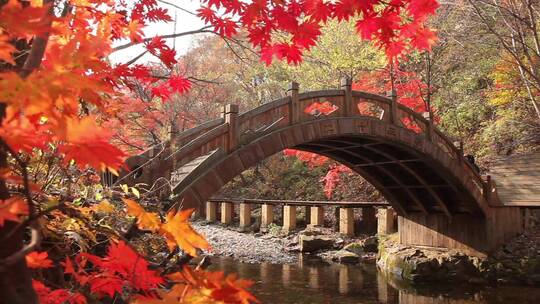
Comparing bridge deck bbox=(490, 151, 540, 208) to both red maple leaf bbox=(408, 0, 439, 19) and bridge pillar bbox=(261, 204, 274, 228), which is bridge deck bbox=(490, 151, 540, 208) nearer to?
bridge pillar bbox=(261, 204, 274, 228)

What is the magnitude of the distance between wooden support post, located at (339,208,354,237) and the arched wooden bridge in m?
2.28

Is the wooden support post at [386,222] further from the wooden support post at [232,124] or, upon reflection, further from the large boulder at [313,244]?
the wooden support post at [232,124]

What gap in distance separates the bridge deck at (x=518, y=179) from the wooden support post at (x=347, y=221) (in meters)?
5.84

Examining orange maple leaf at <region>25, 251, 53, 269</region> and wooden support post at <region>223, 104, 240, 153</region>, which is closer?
orange maple leaf at <region>25, 251, 53, 269</region>

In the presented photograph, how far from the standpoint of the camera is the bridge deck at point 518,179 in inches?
646

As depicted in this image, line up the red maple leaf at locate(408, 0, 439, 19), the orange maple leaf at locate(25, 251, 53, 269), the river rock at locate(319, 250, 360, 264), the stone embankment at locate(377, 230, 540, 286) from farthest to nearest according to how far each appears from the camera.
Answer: the river rock at locate(319, 250, 360, 264) → the stone embankment at locate(377, 230, 540, 286) → the red maple leaf at locate(408, 0, 439, 19) → the orange maple leaf at locate(25, 251, 53, 269)

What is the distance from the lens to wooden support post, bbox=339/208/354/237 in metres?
20.3

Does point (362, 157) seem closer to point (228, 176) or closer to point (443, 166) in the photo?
point (443, 166)

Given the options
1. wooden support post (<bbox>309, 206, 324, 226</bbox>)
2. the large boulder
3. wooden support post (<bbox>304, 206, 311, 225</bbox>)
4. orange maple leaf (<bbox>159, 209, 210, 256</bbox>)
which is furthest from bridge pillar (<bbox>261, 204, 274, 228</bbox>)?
orange maple leaf (<bbox>159, 209, 210, 256</bbox>)

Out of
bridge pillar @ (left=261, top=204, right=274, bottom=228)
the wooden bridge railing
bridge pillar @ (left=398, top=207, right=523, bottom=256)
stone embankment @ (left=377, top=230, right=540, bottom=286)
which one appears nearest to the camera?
the wooden bridge railing

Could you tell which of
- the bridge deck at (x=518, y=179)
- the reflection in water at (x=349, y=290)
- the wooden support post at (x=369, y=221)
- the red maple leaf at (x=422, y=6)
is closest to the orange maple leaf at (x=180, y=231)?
the red maple leaf at (x=422, y=6)

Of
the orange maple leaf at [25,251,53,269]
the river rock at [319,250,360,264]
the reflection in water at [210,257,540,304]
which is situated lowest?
the reflection in water at [210,257,540,304]

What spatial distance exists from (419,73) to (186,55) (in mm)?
14187

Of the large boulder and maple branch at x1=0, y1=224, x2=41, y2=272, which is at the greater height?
maple branch at x1=0, y1=224, x2=41, y2=272
